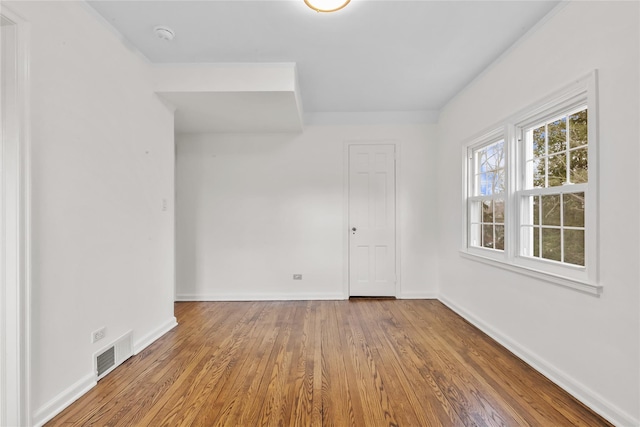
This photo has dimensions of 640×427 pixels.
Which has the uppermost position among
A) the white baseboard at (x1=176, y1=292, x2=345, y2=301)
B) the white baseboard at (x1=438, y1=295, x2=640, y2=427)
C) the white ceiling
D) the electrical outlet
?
the white ceiling

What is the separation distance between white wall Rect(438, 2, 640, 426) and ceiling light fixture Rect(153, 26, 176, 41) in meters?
A: 2.77

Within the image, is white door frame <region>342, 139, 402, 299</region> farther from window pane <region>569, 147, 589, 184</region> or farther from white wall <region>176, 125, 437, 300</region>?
window pane <region>569, 147, 589, 184</region>

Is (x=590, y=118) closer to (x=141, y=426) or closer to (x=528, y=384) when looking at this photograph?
(x=528, y=384)

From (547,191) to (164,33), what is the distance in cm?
313

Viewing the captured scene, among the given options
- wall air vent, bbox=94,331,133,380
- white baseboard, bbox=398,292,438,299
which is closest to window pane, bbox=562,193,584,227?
white baseboard, bbox=398,292,438,299

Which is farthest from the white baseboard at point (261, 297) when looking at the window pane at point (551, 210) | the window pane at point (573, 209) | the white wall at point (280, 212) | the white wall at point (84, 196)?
the window pane at point (573, 209)

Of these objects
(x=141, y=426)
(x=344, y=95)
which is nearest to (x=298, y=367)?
(x=141, y=426)

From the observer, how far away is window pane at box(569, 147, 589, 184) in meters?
1.88

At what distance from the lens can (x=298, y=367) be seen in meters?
2.15

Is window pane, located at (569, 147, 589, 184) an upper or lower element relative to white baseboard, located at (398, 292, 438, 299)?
upper

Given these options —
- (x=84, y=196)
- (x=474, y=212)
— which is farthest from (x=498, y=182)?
(x=84, y=196)

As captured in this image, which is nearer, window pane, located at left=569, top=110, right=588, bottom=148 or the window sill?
the window sill

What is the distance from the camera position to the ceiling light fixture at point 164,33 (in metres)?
2.18

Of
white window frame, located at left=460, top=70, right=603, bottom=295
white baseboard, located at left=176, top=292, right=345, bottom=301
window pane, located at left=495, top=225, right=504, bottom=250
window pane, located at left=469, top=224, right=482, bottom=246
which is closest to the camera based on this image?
white window frame, located at left=460, top=70, right=603, bottom=295
